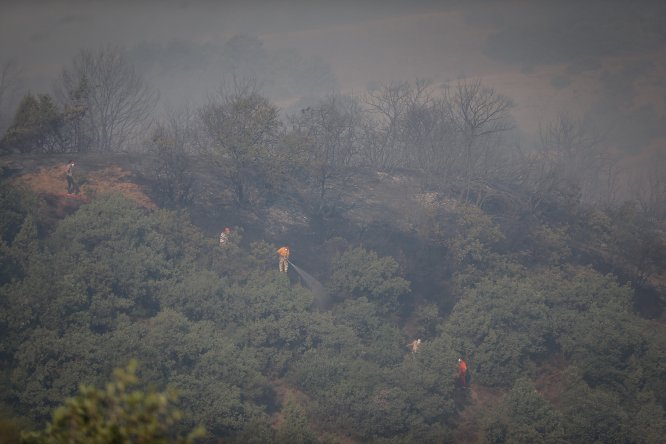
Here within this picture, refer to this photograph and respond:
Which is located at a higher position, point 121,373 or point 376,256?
point 121,373

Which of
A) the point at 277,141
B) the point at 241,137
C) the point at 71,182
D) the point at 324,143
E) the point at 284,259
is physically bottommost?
the point at 284,259

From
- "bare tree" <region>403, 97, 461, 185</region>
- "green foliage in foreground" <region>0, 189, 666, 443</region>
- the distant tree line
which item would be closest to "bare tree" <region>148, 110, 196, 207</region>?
the distant tree line

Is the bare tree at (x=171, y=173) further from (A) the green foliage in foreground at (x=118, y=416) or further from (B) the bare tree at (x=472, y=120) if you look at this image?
(A) the green foliage in foreground at (x=118, y=416)

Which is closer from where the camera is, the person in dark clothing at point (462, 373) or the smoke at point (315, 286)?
the person in dark clothing at point (462, 373)

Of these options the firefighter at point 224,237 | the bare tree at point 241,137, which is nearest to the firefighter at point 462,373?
the firefighter at point 224,237

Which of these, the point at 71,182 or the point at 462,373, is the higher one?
the point at 71,182

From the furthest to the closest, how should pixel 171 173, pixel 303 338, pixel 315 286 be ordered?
1. pixel 171 173
2. pixel 315 286
3. pixel 303 338

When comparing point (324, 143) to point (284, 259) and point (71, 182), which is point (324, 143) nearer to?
point (284, 259)

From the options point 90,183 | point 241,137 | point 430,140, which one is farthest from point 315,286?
point 430,140

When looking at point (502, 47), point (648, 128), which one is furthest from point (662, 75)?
point (502, 47)

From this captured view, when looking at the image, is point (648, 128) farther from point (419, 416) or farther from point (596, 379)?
point (419, 416)

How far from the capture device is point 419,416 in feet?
45.4

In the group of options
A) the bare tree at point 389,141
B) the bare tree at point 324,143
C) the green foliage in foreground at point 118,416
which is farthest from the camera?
the bare tree at point 389,141

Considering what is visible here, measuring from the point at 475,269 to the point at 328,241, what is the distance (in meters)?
7.30
